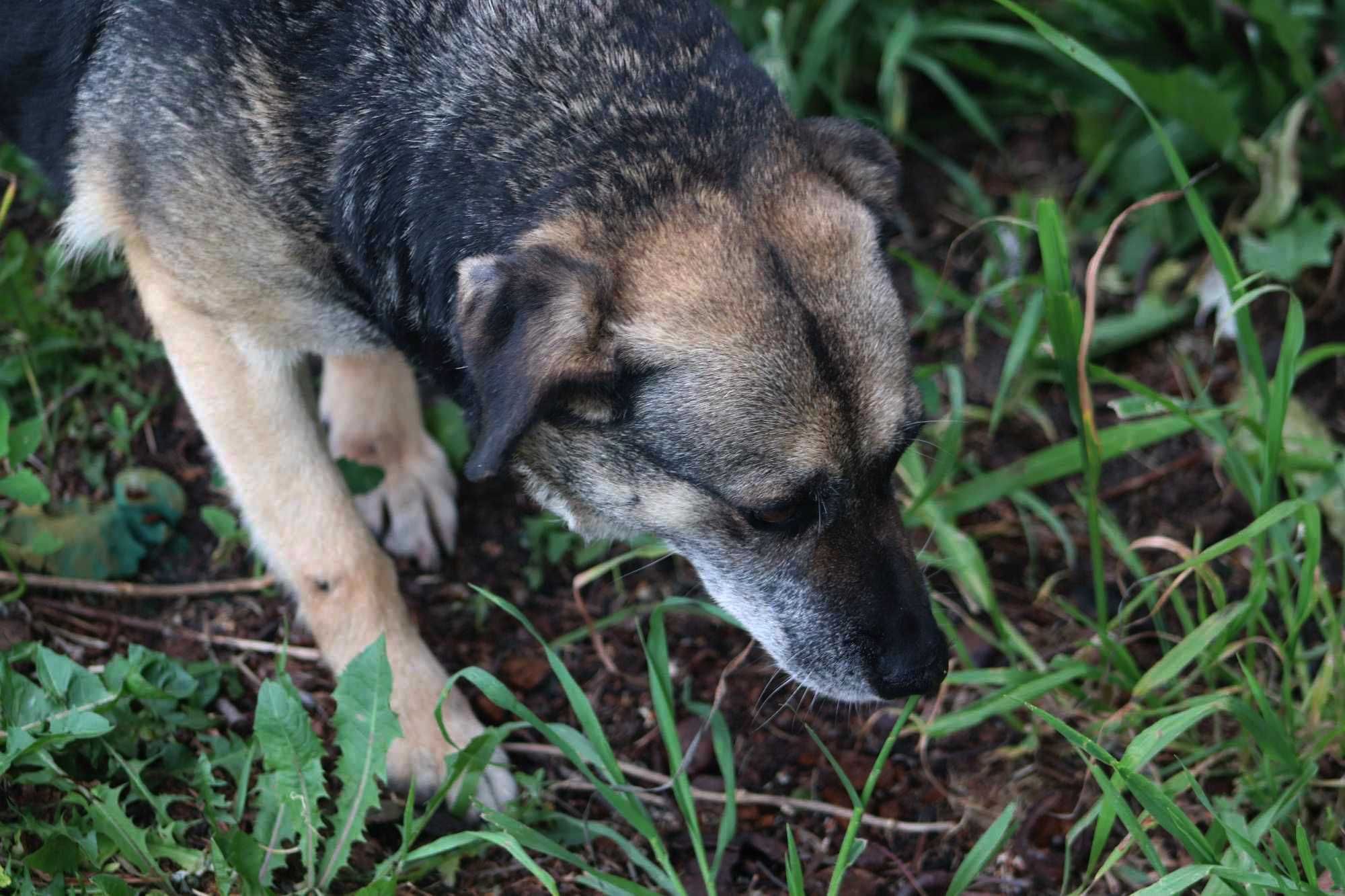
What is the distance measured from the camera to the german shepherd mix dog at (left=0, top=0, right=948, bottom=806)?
8.83 feet

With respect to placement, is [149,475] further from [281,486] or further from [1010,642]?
[1010,642]

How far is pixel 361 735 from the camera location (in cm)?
297

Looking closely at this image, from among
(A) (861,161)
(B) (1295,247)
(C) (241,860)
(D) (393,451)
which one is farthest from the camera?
(B) (1295,247)

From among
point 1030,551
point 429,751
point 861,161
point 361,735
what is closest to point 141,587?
point 429,751

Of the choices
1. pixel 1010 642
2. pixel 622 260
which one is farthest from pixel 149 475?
pixel 1010 642


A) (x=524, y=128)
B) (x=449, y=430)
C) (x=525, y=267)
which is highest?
(x=524, y=128)

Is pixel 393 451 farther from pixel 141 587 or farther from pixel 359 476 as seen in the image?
pixel 141 587

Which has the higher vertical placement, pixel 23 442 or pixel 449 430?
pixel 23 442

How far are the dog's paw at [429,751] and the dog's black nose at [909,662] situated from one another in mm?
980

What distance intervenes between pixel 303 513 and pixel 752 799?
1361 mm

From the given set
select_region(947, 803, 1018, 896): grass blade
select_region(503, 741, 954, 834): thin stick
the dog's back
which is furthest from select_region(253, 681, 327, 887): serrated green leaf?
the dog's back

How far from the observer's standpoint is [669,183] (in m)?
2.78

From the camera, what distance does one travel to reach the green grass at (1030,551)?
→ 2900mm

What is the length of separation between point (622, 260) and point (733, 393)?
36 centimetres
